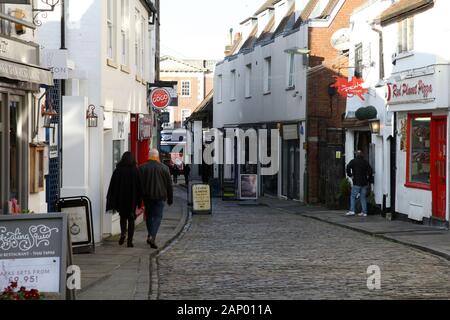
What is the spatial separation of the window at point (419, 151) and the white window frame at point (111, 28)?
791 cm

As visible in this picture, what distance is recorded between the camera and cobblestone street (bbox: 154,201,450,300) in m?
10.7

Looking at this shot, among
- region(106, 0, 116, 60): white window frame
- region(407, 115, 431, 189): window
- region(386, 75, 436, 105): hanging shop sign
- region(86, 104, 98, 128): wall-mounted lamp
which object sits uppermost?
region(106, 0, 116, 60): white window frame

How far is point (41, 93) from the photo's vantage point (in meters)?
13.5

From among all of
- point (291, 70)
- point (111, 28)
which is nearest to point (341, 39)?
point (291, 70)

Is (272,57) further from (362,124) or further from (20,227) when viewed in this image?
(20,227)

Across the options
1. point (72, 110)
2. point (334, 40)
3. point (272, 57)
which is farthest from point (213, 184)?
point (72, 110)

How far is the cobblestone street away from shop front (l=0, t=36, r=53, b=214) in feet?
7.72

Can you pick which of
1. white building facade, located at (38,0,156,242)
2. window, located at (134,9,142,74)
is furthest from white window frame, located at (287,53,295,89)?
white building facade, located at (38,0,156,242)

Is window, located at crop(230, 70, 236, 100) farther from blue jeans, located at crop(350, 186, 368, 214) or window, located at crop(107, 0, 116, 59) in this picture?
window, located at crop(107, 0, 116, 59)

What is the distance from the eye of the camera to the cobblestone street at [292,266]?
10.7m

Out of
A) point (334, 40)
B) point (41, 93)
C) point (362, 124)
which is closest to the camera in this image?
point (41, 93)

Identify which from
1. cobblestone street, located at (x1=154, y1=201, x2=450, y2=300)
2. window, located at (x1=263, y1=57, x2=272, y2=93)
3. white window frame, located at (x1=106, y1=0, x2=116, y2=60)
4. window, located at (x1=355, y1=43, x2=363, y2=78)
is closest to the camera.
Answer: cobblestone street, located at (x1=154, y1=201, x2=450, y2=300)

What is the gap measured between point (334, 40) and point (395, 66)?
600 centimetres

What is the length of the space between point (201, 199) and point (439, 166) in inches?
371
